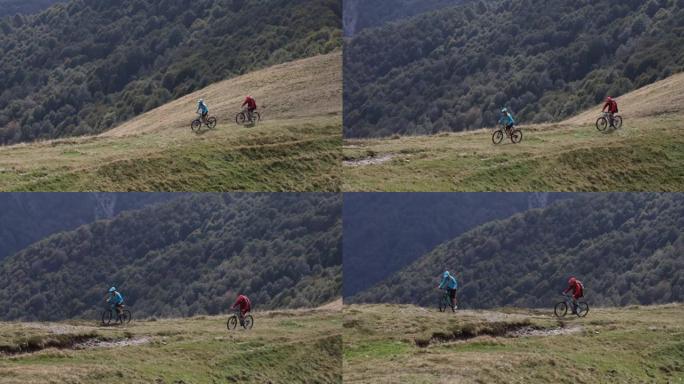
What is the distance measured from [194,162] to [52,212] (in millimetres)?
112892

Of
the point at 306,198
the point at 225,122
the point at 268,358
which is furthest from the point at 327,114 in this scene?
the point at 306,198

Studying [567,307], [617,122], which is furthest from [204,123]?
[567,307]

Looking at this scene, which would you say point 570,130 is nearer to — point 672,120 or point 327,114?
point 672,120

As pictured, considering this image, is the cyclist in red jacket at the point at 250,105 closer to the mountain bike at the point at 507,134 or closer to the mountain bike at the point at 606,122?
the mountain bike at the point at 507,134

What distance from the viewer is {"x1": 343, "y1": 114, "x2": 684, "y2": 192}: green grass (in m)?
72.7

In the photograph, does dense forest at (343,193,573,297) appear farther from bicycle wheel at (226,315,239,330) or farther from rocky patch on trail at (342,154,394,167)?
bicycle wheel at (226,315,239,330)

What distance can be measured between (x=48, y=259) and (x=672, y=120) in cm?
9249

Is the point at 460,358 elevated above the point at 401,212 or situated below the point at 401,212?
below

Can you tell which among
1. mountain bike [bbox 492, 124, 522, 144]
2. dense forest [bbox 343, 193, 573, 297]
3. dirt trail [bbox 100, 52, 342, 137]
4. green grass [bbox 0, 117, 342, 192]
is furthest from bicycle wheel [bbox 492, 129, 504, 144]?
dense forest [bbox 343, 193, 573, 297]

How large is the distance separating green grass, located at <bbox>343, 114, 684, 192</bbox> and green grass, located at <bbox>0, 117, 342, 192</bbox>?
525 cm

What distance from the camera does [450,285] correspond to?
60688 millimetres

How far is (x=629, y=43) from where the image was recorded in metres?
192

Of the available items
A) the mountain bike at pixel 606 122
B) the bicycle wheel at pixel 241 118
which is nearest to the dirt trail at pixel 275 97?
the bicycle wheel at pixel 241 118

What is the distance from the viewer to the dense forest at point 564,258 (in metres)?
123
